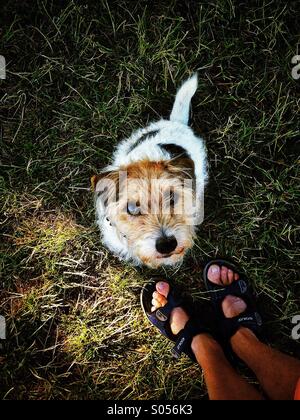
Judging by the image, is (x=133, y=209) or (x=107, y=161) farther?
(x=107, y=161)

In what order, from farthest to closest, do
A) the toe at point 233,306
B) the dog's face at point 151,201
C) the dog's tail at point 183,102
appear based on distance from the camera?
the toe at point 233,306
the dog's tail at point 183,102
the dog's face at point 151,201

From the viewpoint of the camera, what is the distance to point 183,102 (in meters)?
2.95

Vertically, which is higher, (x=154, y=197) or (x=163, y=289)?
(x=154, y=197)

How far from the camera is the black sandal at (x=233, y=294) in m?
3.04

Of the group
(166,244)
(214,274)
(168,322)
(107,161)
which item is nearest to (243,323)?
(214,274)

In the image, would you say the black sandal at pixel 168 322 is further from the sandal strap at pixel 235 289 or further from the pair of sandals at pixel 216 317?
the sandal strap at pixel 235 289

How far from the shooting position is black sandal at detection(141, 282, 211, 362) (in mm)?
3031

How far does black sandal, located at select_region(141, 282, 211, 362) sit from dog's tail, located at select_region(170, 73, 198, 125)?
1.17 metres

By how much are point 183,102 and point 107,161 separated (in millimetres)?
667

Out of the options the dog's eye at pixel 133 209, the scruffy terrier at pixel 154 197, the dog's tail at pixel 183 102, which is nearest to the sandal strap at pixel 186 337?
the scruffy terrier at pixel 154 197

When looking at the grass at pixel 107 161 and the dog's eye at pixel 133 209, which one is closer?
the dog's eye at pixel 133 209

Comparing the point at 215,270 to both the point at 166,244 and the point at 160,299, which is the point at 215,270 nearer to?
the point at 160,299

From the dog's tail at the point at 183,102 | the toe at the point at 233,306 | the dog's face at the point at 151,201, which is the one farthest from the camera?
the toe at the point at 233,306
